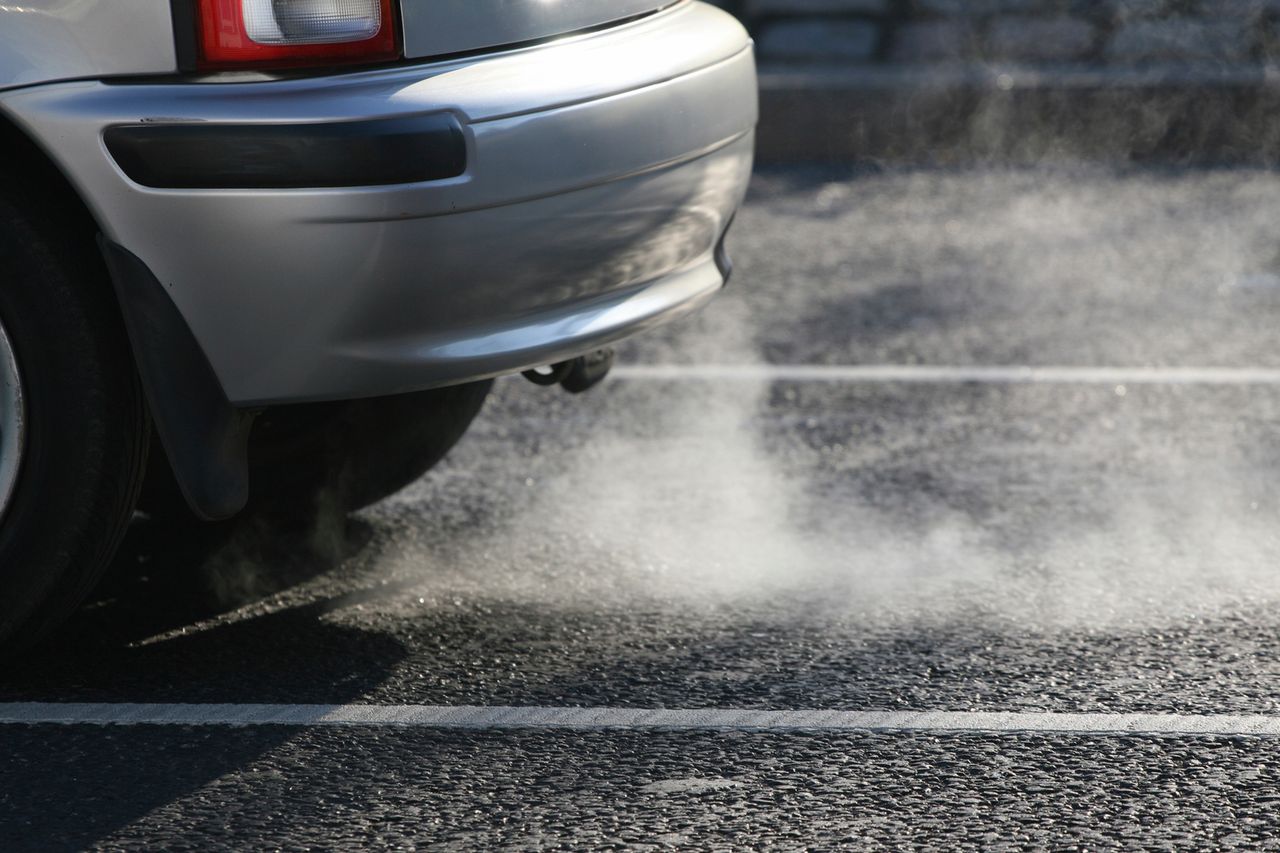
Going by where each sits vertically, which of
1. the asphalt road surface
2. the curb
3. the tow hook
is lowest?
the curb

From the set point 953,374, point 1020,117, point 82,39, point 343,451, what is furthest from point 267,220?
point 1020,117

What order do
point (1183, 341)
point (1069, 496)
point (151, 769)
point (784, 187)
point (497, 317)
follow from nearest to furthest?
point (151, 769), point (497, 317), point (1069, 496), point (1183, 341), point (784, 187)

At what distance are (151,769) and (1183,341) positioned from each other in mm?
3476

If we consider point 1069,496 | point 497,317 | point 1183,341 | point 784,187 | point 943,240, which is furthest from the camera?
point 784,187

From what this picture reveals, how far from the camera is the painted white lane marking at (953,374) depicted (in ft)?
15.6

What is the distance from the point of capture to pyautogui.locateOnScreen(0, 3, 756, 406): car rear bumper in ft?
8.70

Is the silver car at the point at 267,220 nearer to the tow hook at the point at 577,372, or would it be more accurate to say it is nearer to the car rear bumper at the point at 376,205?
the car rear bumper at the point at 376,205

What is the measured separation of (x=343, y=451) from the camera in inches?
144

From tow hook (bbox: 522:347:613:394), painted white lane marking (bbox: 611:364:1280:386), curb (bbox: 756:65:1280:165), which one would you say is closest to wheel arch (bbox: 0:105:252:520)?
tow hook (bbox: 522:347:613:394)

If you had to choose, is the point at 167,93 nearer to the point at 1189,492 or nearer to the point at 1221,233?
the point at 1189,492

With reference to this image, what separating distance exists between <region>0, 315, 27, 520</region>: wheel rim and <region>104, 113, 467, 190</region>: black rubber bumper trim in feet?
1.32

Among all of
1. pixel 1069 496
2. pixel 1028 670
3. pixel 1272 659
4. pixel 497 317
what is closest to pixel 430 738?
pixel 497 317

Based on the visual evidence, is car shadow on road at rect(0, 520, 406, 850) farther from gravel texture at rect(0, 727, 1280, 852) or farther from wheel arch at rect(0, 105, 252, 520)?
wheel arch at rect(0, 105, 252, 520)

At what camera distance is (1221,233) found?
21.4ft
